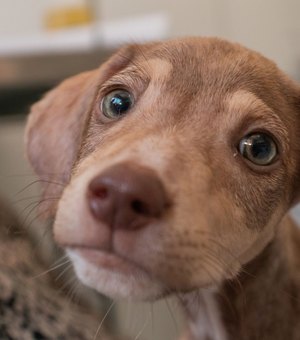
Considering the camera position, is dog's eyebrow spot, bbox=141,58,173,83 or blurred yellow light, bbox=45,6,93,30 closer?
dog's eyebrow spot, bbox=141,58,173,83

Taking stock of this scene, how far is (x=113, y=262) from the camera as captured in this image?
0.99 metres

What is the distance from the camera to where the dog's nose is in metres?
0.92

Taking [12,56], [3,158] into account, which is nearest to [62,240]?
[12,56]

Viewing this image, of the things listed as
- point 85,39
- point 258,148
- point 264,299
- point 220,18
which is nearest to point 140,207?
point 258,148

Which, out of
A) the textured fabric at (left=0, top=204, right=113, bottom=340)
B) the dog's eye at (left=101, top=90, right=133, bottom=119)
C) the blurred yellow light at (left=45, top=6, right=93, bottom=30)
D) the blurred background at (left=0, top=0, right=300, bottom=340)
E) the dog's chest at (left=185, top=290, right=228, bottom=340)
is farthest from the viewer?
the blurred yellow light at (left=45, top=6, right=93, bottom=30)

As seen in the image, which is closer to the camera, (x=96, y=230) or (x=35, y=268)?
(x=96, y=230)

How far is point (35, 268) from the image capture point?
1636 mm

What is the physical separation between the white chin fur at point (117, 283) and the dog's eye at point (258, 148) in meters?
0.36

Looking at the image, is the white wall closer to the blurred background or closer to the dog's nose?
the blurred background

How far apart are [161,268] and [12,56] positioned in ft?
6.89

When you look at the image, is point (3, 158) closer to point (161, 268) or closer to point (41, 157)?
point (41, 157)

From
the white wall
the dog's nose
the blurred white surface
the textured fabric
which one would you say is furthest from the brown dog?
the white wall

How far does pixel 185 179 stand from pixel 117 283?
0.20 meters

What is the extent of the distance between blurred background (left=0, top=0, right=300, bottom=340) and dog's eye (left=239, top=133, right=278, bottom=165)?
1471 millimetres
